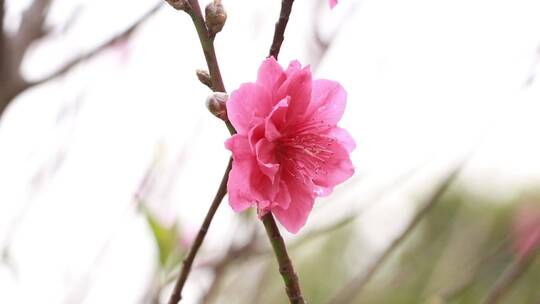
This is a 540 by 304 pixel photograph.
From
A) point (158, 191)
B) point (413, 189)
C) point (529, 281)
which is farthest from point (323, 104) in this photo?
point (529, 281)

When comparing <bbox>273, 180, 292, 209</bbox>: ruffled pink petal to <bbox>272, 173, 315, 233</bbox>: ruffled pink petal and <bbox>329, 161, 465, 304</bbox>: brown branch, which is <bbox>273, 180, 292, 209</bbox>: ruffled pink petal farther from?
<bbox>329, 161, 465, 304</bbox>: brown branch

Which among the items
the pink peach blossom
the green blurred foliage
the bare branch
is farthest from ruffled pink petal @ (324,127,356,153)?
the bare branch

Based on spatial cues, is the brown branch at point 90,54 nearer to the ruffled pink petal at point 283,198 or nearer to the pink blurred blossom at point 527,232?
the ruffled pink petal at point 283,198

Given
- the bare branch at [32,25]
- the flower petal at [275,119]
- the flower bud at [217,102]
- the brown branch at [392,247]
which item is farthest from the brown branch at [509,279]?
the bare branch at [32,25]

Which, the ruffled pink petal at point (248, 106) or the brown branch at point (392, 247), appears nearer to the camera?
the ruffled pink petal at point (248, 106)

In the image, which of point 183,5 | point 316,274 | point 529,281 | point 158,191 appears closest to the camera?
point 183,5

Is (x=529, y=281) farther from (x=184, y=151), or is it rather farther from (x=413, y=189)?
(x=184, y=151)

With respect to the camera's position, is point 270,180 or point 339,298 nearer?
point 270,180
